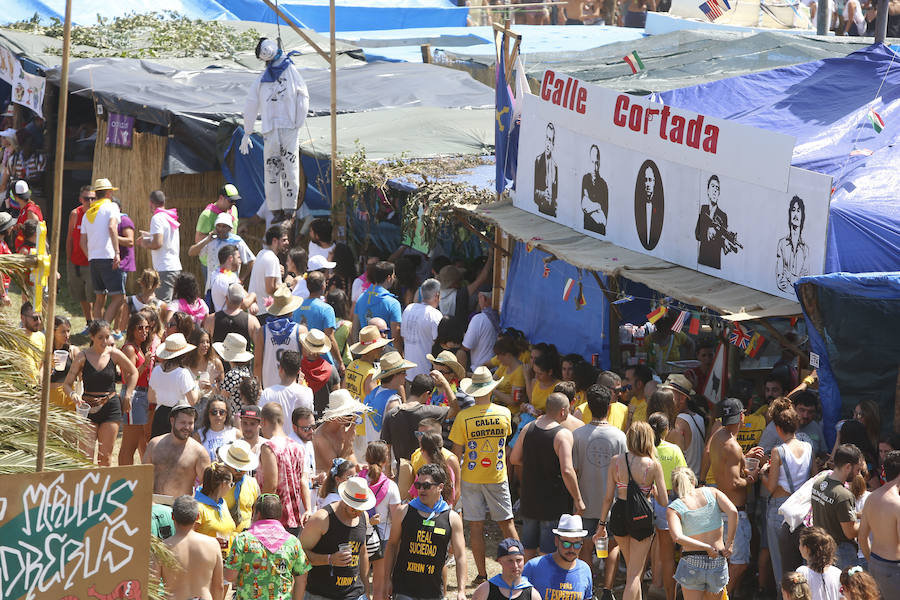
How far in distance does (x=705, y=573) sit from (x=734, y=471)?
0.90 metres

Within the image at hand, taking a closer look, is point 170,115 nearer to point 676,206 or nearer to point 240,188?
point 240,188

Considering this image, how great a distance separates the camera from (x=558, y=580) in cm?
680

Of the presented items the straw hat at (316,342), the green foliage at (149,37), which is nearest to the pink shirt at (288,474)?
the straw hat at (316,342)

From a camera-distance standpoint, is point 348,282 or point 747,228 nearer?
point 747,228

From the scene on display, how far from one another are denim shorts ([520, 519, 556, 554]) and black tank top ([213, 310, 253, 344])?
339 centimetres

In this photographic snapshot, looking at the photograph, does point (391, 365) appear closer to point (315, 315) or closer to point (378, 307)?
point (315, 315)

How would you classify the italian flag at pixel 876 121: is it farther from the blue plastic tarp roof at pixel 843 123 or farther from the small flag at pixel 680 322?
the small flag at pixel 680 322

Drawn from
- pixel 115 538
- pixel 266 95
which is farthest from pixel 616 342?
pixel 115 538

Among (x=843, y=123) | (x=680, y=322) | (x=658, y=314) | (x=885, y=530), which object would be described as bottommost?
(x=885, y=530)

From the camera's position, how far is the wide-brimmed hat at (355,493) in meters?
6.88

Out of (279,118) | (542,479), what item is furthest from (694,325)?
(279,118)

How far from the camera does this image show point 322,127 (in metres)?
16.6

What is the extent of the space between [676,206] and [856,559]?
3531 millimetres

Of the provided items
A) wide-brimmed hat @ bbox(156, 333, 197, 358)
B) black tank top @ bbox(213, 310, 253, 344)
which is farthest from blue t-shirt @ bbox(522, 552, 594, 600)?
black tank top @ bbox(213, 310, 253, 344)
